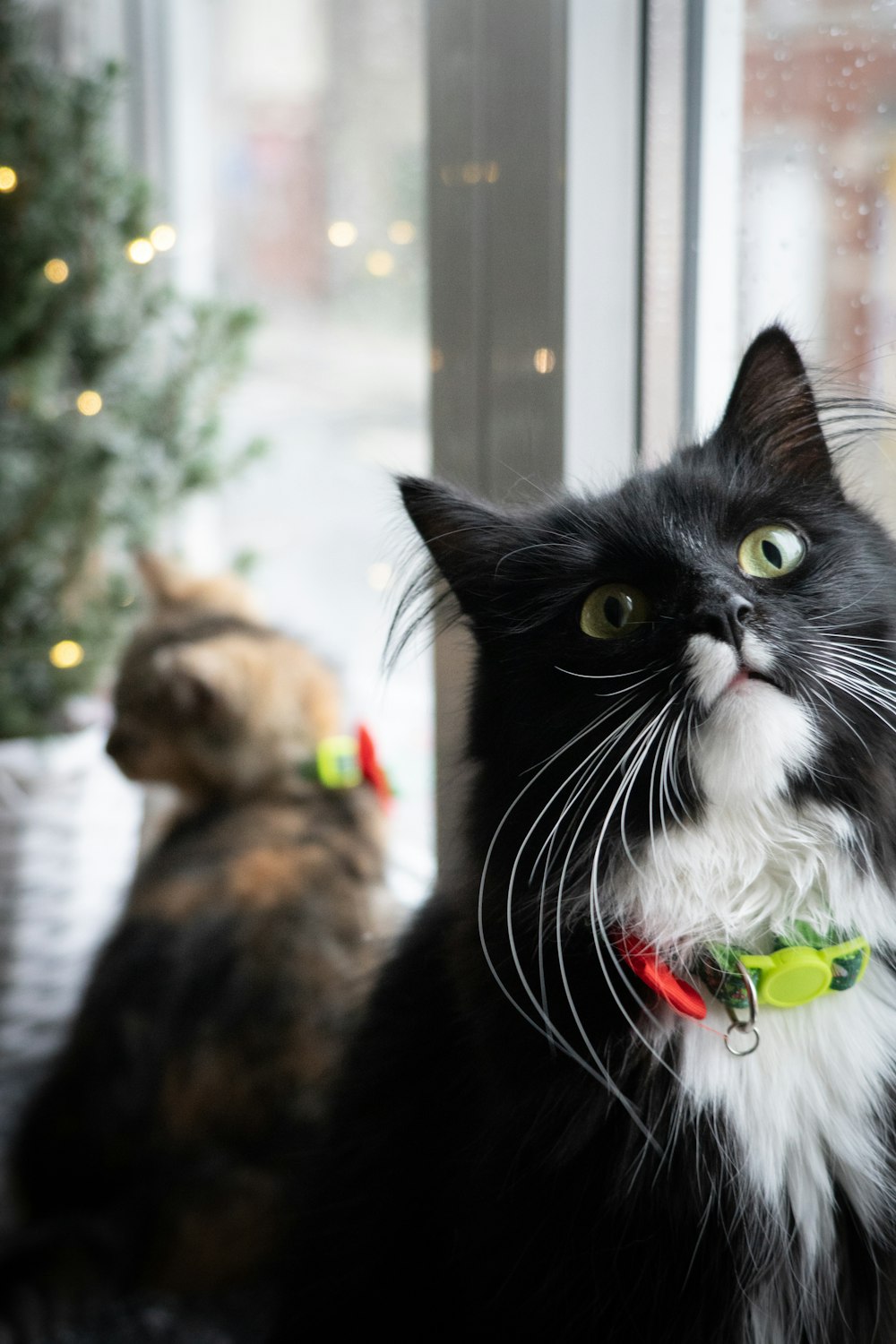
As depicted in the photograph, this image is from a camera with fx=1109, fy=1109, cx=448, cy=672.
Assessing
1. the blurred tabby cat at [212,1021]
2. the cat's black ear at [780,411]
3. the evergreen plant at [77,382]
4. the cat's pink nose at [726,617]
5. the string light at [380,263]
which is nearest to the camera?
the cat's pink nose at [726,617]

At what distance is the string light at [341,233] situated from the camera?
7.16 ft

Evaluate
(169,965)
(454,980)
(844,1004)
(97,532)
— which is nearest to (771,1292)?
(844,1004)

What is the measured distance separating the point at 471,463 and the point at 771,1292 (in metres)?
0.84

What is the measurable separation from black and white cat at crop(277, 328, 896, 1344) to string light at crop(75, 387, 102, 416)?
1510 mm

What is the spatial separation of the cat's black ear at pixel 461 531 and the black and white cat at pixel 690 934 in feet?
0.12

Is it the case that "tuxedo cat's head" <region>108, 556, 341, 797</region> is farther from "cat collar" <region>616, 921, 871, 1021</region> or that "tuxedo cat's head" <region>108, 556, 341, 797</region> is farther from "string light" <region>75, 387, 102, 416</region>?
"cat collar" <region>616, 921, 871, 1021</region>

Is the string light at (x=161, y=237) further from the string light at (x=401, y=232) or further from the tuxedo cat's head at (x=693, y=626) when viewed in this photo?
the tuxedo cat's head at (x=693, y=626)

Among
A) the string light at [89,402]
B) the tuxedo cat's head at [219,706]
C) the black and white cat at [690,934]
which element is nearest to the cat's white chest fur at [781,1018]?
the black and white cat at [690,934]

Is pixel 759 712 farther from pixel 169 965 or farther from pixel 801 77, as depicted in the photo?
pixel 169 965

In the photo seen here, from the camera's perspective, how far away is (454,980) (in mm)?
841

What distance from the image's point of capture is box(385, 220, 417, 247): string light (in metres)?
2.03

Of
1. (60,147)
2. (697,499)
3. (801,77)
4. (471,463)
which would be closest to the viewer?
(697,499)

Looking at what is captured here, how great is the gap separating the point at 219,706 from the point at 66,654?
580mm

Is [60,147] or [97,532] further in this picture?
[97,532]
